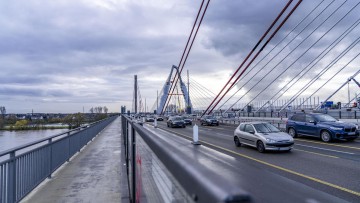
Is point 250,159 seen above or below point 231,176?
below

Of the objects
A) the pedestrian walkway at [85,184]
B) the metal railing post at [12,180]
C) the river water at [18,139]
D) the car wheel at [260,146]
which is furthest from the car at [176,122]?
the metal railing post at [12,180]

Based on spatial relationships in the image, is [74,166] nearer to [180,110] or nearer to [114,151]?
[114,151]

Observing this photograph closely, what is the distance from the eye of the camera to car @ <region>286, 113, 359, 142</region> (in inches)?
705

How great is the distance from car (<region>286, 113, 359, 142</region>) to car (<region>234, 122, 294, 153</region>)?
4.72 meters

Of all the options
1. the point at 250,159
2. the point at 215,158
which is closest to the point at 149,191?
the point at 215,158

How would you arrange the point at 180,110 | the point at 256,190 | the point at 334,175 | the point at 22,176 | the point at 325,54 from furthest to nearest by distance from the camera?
1. the point at 180,110
2. the point at 325,54
3. the point at 334,175
4. the point at 22,176
5. the point at 256,190

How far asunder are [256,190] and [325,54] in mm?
37859

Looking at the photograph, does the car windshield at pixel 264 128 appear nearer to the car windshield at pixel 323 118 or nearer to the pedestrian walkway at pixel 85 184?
the car windshield at pixel 323 118

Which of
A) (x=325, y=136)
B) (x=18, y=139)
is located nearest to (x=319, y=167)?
(x=325, y=136)

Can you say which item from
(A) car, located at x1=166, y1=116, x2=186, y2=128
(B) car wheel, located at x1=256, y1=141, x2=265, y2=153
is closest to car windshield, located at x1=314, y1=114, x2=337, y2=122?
(B) car wheel, located at x1=256, y1=141, x2=265, y2=153

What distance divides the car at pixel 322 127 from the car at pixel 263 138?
4719 millimetres

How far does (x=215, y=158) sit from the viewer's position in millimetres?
1534

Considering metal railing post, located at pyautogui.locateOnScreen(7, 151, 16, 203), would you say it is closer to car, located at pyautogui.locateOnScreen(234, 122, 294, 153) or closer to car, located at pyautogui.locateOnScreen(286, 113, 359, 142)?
car, located at pyautogui.locateOnScreen(234, 122, 294, 153)

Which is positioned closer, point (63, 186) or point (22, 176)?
point (22, 176)
